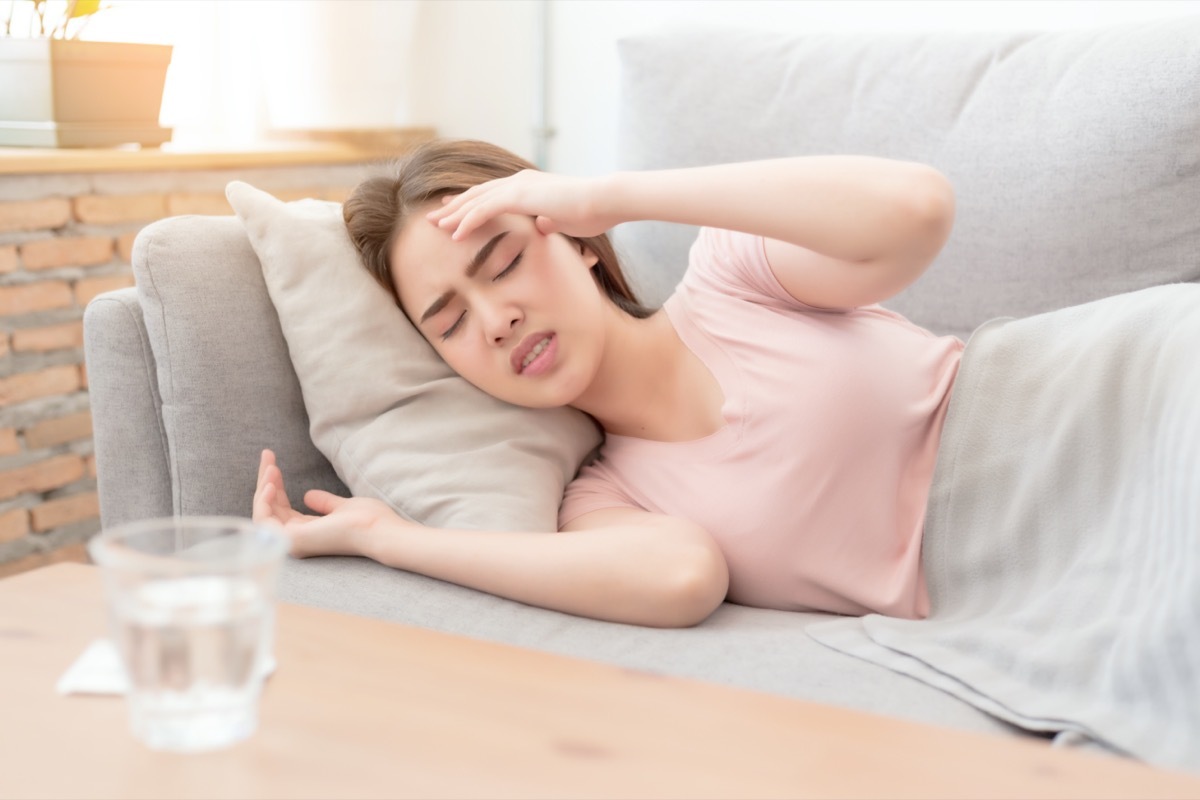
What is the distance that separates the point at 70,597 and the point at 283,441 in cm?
62

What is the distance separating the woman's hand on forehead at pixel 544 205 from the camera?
1.33 meters

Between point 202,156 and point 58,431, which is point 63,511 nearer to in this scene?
point 58,431

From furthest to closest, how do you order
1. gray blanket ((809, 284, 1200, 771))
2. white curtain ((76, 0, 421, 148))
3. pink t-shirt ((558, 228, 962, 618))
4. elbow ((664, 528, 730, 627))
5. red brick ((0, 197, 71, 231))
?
white curtain ((76, 0, 421, 148)), red brick ((0, 197, 71, 231)), pink t-shirt ((558, 228, 962, 618)), elbow ((664, 528, 730, 627)), gray blanket ((809, 284, 1200, 771))

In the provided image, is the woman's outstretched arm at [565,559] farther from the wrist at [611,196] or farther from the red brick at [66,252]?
the red brick at [66,252]

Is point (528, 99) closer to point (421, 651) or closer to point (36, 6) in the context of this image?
point (36, 6)

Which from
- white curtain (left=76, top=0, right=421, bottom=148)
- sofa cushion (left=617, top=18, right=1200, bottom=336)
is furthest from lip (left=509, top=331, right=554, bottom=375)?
white curtain (left=76, top=0, right=421, bottom=148)

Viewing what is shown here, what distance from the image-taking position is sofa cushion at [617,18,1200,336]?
1.54 meters

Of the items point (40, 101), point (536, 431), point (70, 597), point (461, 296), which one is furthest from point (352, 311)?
point (40, 101)

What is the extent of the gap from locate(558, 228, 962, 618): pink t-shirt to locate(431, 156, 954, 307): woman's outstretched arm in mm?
67

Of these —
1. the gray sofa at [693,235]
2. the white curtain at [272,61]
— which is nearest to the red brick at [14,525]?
the gray sofa at [693,235]

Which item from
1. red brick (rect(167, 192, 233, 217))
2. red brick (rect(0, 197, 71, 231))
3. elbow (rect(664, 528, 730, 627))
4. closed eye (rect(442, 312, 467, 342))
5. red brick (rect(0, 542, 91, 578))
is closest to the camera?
elbow (rect(664, 528, 730, 627))

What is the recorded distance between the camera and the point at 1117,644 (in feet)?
3.32

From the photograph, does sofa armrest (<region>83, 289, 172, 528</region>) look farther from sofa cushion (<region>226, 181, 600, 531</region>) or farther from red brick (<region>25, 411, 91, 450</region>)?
red brick (<region>25, 411, 91, 450</region>)

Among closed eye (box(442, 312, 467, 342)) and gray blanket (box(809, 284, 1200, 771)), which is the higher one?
closed eye (box(442, 312, 467, 342))
